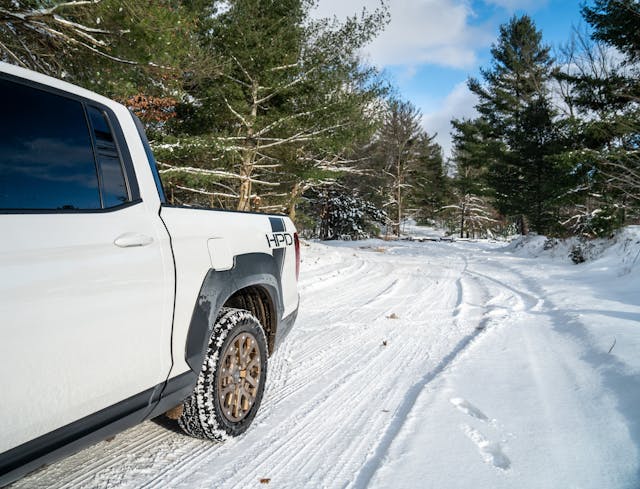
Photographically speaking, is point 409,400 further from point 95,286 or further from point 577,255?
point 577,255

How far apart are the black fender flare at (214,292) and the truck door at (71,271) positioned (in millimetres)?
184

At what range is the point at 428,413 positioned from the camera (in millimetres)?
2789

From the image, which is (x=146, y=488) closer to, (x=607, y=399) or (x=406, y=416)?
(x=406, y=416)

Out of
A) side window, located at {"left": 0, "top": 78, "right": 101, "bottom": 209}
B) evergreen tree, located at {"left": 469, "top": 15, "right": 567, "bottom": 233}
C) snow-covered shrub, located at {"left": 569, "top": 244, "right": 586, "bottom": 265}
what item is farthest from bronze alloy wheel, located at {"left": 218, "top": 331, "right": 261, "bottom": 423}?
evergreen tree, located at {"left": 469, "top": 15, "right": 567, "bottom": 233}

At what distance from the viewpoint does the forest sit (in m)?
6.28

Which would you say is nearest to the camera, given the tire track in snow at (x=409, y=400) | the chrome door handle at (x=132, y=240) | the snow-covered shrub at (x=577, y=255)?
the chrome door handle at (x=132, y=240)

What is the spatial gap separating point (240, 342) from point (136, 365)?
87 cm

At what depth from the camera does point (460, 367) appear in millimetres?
3668

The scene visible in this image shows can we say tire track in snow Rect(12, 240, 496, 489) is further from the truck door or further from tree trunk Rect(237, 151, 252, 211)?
tree trunk Rect(237, 151, 252, 211)

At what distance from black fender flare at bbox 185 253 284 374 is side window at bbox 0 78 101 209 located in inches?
29.2

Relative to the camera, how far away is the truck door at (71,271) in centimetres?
131

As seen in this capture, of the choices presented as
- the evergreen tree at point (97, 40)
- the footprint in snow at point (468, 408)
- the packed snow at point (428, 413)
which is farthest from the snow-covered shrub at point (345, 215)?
the footprint in snow at point (468, 408)

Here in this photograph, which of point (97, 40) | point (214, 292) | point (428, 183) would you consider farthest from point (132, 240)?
point (428, 183)

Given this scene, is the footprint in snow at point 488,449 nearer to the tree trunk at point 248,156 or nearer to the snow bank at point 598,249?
the snow bank at point 598,249
